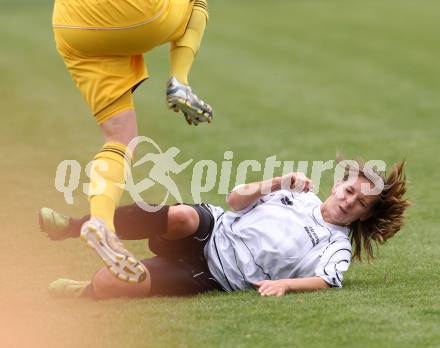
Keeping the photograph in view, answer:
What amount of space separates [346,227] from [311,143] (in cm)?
562

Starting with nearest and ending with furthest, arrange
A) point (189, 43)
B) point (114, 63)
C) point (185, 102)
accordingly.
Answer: point (185, 102)
point (114, 63)
point (189, 43)

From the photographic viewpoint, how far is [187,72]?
577 centimetres

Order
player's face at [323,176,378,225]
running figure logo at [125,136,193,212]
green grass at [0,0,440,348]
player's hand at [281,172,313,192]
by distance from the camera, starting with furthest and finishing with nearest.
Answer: running figure logo at [125,136,193,212], player's hand at [281,172,313,192], player's face at [323,176,378,225], green grass at [0,0,440,348]

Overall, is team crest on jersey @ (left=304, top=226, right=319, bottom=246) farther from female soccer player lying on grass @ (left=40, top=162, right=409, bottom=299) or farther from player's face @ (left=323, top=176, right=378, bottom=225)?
player's face @ (left=323, top=176, right=378, bottom=225)

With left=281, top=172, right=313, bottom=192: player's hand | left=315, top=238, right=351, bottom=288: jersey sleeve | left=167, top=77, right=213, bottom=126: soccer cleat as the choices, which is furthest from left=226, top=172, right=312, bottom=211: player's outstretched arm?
left=167, top=77, right=213, bottom=126: soccer cleat

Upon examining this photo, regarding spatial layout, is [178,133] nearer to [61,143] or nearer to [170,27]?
[61,143]

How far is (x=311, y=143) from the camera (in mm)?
11453

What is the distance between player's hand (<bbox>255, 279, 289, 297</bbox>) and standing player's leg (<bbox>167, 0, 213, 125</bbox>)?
906 millimetres

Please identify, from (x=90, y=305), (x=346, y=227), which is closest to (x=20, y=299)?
(x=90, y=305)

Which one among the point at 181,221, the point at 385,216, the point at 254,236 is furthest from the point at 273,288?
the point at 385,216

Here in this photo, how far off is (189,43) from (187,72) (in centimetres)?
16

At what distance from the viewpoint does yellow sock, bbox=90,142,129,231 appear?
5.30 m

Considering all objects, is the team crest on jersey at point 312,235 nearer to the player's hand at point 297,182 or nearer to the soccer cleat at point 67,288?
the player's hand at point 297,182

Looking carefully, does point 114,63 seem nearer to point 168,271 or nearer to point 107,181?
point 107,181
